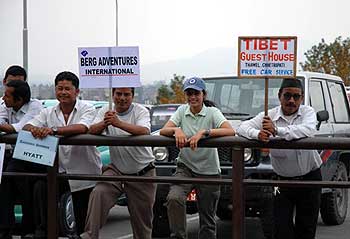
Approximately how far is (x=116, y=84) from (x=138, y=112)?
0.43 metres

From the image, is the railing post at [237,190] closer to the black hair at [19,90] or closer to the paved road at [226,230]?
the black hair at [19,90]

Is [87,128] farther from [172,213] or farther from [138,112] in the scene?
[172,213]

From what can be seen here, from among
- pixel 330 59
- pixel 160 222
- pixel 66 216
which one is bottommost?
pixel 160 222

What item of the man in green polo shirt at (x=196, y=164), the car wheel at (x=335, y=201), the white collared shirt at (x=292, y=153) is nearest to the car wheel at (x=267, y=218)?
the man in green polo shirt at (x=196, y=164)

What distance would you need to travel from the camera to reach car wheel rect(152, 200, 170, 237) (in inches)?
313

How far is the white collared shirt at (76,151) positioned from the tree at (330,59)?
102 feet

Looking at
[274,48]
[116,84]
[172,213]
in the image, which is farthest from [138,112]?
[274,48]

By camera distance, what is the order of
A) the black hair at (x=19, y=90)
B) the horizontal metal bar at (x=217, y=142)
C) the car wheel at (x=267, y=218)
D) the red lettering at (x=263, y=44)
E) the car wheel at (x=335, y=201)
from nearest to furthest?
the horizontal metal bar at (x=217, y=142) → the red lettering at (x=263, y=44) → the black hair at (x=19, y=90) → the car wheel at (x=267, y=218) → the car wheel at (x=335, y=201)

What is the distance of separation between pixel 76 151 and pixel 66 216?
23.9 inches

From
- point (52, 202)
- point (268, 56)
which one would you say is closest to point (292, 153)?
point (268, 56)

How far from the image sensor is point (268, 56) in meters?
5.46

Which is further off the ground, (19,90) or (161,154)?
(19,90)

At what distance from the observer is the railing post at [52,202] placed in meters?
5.81

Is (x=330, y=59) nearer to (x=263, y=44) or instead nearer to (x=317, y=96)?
(x=317, y=96)
